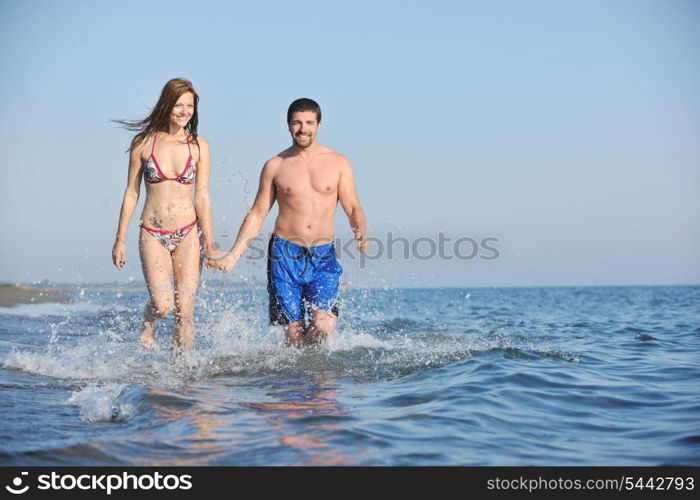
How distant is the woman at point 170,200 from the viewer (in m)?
6.24

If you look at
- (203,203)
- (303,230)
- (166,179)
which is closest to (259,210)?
(303,230)

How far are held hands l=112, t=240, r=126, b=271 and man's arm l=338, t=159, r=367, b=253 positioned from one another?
7.04 feet

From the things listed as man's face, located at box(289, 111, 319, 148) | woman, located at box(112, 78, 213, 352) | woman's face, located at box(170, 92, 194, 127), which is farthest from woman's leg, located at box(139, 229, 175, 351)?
man's face, located at box(289, 111, 319, 148)

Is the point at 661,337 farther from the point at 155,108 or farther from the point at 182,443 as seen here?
the point at 182,443

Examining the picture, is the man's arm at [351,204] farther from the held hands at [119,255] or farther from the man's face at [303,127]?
the held hands at [119,255]

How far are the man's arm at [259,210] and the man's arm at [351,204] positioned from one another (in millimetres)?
672

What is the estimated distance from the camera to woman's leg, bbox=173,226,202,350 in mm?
6332

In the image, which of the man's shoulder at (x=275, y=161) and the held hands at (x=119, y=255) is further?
the man's shoulder at (x=275, y=161)

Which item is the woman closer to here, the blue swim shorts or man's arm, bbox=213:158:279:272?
man's arm, bbox=213:158:279:272

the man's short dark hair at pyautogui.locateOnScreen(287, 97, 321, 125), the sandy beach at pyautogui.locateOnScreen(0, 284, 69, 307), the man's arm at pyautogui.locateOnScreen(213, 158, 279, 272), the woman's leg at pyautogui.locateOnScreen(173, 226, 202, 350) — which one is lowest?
the sandy beach at pyautogui.locateOnScreen(0, 284, 69, 307)

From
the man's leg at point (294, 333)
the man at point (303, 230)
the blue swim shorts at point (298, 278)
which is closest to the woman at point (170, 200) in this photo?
the man at point (303, 230)

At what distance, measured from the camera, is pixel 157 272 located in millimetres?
6258

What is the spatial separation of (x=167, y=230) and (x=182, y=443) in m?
2.88
